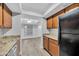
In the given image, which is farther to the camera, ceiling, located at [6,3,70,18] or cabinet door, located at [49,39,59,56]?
cabinet door, located at [49,39,59,56]

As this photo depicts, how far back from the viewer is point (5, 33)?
12.0 ft

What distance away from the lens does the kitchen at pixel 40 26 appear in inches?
96.3

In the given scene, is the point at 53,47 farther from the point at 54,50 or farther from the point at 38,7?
the point at 38,7

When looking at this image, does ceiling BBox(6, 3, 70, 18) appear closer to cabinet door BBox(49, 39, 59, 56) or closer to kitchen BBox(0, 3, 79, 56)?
kitchen BBox(0, 3, 79, 56)

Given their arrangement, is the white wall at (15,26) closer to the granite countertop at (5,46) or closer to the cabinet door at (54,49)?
the granite countertop at (5,46)

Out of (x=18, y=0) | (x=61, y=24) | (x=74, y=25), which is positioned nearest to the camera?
(x=18, y=0)

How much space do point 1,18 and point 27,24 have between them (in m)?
8.19

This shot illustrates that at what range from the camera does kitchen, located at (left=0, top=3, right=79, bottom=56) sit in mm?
2445

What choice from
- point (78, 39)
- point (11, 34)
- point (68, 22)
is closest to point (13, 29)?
point (11, 34)

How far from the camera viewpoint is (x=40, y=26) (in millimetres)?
5398

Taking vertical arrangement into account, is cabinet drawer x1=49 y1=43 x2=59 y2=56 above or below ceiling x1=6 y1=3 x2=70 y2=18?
below

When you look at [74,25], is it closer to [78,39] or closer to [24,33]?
[78,39]

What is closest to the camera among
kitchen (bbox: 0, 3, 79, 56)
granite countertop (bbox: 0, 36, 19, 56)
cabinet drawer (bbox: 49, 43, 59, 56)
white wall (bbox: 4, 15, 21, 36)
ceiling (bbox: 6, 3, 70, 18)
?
granite countertop (bbox: 0, 36, 19, 56)

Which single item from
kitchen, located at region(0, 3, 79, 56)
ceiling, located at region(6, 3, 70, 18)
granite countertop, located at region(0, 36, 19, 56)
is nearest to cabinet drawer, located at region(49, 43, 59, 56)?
kitchen, located at region(0, 3, 79, 56)
